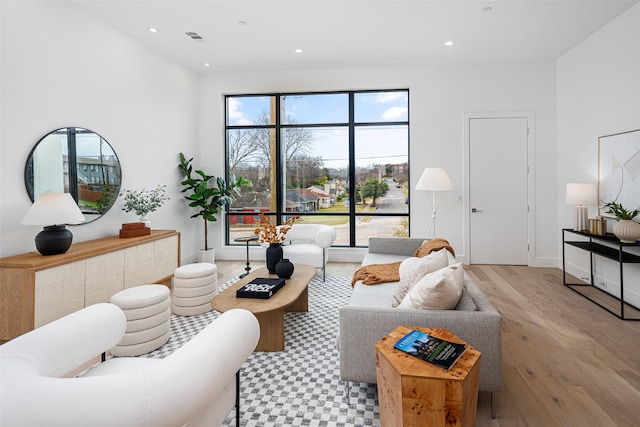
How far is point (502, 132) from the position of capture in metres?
5.17

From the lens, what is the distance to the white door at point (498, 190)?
16.9 feet

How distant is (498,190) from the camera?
17.1 ft

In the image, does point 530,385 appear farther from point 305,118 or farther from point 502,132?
point 305,118

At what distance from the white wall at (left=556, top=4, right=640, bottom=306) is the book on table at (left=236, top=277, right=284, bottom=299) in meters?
3.68

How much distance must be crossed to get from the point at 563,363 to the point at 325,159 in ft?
13.9

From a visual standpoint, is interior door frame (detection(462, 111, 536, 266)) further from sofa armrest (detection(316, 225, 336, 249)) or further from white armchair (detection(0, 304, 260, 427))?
white armchair (detection(0, 304, 260, 427))

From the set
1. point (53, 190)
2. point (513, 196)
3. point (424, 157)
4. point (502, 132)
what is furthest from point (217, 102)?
point (513, 196)

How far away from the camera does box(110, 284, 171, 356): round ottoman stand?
2510 millimetres

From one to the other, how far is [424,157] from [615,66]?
2.41 meters

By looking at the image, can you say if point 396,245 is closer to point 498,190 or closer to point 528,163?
point 498,190

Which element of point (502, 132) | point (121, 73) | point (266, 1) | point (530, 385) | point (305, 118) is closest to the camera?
point (530, 385)

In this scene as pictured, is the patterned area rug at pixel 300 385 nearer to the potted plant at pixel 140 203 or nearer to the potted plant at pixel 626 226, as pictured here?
the potted plant at pixel 140 203

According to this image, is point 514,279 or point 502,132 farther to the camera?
point 502,132

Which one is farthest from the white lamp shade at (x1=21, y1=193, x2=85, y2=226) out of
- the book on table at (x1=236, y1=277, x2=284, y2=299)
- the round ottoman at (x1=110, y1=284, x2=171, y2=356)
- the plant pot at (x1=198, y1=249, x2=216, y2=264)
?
the plant pot at (x1=198, y1=249, x2=216, y2=264)
